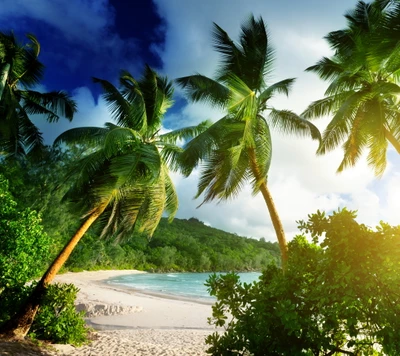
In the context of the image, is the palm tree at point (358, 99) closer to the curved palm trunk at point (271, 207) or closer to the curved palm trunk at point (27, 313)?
the curved palm trunk at point (271, 207)

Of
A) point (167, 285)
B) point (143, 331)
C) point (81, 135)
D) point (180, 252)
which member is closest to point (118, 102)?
point (81, 135)

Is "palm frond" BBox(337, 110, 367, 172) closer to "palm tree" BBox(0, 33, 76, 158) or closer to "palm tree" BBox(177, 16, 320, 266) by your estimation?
"palm tree" BBox(177, 16, 320, 266)

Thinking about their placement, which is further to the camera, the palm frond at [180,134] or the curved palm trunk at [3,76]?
the palm frond at [180,134]

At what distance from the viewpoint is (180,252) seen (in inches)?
3839

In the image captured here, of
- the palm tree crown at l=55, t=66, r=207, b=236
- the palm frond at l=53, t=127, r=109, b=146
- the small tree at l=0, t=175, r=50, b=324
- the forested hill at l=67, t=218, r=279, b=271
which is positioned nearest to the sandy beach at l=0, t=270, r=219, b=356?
the small tree at l=0, t=175, r=50, b=324

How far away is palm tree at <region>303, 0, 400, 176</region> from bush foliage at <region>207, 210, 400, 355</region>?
761 cm

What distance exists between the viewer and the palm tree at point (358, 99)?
33.9 feet

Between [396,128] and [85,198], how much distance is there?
11009mm

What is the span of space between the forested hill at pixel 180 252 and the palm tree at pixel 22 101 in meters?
30.8

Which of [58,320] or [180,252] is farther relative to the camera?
[180,252]

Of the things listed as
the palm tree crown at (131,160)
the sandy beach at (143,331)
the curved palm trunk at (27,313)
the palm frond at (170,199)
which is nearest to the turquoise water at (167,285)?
the sandy beach at (143,331)

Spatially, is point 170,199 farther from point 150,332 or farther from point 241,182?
point 150,332

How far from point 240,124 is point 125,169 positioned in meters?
3.53

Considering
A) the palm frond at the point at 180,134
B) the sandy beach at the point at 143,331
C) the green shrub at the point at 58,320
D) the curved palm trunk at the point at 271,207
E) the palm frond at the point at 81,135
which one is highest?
the palm frond at the point at 180,134
